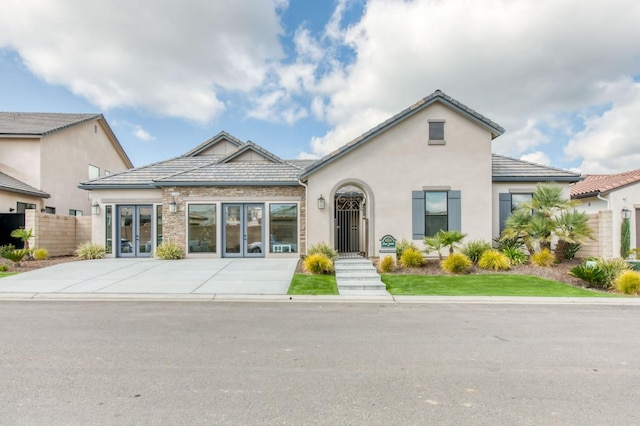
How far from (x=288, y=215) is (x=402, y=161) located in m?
5.37

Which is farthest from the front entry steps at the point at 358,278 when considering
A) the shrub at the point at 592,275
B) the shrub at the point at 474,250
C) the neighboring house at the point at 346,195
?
the shrub at the point at 592,275

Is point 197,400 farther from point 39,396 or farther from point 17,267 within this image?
point 17,267

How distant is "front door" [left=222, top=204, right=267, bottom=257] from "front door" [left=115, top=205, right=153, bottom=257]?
381 centimetres

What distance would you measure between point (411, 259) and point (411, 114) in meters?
5.75

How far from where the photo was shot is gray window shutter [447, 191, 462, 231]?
14.7 m

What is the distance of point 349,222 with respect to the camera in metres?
16.9

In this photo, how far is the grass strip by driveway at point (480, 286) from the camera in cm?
998

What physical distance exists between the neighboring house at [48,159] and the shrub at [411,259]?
1842 cm

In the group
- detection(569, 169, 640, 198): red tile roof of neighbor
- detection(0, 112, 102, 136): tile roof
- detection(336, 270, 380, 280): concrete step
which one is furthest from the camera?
detection(0, 112, 102, 136): tile roof

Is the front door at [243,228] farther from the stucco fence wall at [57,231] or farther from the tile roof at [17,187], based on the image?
the tile roof at [17,187]

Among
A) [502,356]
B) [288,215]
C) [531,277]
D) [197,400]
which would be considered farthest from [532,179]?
[197,400]

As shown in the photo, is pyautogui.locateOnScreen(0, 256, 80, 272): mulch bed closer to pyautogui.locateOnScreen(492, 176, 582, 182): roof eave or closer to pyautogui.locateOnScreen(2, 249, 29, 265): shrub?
pyautogui.locateOnScreen(2, 249, 29, 265): shrub

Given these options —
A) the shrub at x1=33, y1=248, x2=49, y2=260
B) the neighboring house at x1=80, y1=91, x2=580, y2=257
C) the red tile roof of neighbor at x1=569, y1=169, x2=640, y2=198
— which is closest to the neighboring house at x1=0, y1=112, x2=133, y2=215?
the shrub at x1=33, y1=248, x2=49, y2=260

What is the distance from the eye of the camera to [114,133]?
28.5m
